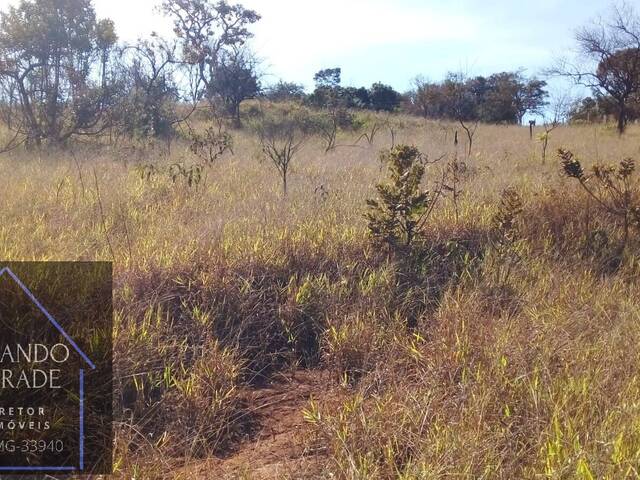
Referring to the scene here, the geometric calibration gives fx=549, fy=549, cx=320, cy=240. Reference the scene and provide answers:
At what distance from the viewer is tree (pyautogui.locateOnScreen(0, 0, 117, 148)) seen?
9.46m

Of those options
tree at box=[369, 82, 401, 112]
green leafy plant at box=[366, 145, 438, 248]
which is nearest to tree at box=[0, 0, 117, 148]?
green leafy plant at box=[366, 145, 438, 248]

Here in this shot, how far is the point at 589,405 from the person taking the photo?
2.12m

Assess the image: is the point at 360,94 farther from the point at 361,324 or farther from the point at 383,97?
the point at 361,324

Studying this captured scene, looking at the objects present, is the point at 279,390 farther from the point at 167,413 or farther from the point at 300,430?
the point at 167,413

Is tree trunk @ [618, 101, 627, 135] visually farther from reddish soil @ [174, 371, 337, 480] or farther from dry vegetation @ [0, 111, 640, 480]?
reddish soil @ [174, 371, 337, 480]

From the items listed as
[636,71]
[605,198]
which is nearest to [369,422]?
[605,198]

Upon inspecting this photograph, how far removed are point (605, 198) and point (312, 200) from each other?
9.26ft

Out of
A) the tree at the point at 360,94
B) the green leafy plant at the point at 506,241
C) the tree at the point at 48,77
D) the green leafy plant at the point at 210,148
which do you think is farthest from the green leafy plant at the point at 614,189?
the tree at the point at 360,94

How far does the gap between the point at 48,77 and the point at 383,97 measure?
1960 centimetres

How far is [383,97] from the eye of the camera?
89.4ft

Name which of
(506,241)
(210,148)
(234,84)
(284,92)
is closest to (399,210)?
(506,241)

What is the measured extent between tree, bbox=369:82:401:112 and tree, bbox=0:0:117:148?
17867 mm

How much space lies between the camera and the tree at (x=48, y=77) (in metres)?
9.46

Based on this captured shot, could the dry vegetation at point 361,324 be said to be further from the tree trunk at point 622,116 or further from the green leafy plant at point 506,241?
the tree trunk at point 622,116
